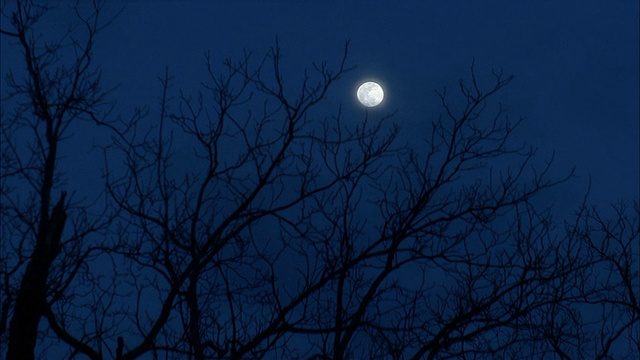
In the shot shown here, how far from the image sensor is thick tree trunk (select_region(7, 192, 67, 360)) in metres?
6.18

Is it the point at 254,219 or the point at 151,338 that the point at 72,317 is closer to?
the point at 151,338

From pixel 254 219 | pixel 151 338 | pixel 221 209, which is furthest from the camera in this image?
pixel 221 209

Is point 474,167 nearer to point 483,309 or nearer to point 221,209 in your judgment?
point 483,309

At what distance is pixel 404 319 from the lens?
660cm

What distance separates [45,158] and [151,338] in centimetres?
231

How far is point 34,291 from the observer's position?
633 cm

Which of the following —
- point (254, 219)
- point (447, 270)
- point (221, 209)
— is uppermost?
point (221, 209)

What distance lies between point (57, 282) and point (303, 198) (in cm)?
260

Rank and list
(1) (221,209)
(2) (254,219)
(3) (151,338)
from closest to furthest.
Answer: (3) (151,338), (2) (254,219), (1) (221,209)

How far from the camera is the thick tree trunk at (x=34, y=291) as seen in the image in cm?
618

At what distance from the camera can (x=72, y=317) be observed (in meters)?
7.37

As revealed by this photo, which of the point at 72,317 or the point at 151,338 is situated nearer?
the point at 151,338

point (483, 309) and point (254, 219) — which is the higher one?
point (254, 219)

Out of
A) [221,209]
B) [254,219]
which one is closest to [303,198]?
[254,219]
